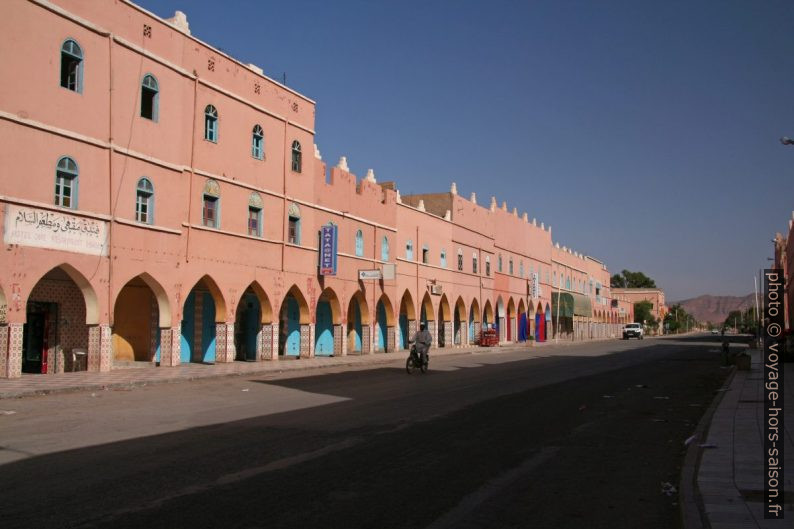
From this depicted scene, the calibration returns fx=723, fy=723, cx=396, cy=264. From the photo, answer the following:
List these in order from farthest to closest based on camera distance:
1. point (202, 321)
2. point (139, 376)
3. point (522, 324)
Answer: point (522, 324) → point (202, 321) → point (139, 376)

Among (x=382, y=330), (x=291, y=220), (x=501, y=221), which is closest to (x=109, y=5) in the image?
(x=291, y=220)

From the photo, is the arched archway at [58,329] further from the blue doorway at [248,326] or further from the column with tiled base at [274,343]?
the blue doorway at [248,326]

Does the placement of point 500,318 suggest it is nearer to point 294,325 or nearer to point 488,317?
point 488,317

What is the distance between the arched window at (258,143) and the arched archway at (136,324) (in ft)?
23.3

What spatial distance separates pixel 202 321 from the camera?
97.5 feet

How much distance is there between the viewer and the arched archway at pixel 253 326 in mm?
30594

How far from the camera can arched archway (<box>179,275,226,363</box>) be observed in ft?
92.3

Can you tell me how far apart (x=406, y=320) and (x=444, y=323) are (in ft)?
12.4

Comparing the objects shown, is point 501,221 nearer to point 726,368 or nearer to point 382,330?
point 382,330

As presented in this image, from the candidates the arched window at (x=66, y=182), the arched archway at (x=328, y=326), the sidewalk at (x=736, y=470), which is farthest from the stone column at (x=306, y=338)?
the sidewalk at (x=736, y=470)

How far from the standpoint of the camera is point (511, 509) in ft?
21.8

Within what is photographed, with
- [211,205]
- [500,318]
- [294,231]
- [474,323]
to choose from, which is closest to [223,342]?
[211,205]

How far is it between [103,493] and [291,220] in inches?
1023

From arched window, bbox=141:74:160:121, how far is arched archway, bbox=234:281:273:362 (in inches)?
340
